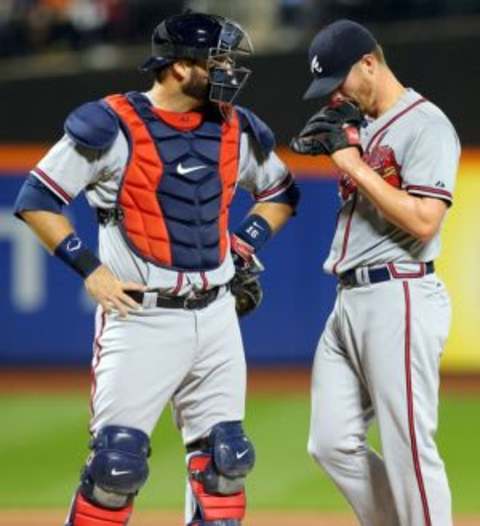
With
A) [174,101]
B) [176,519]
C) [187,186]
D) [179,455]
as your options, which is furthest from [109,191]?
[179,455]

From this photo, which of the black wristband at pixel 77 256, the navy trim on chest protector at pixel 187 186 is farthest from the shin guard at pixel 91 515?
the navy trim on chest protector at pixel 187 186

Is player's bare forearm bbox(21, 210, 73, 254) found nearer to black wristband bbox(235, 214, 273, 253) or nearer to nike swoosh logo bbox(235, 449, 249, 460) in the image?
Result: black wristband bbox(235, 214, 273, 253)

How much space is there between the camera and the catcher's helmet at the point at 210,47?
19.1 feet

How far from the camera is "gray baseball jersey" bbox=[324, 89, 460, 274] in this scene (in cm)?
577

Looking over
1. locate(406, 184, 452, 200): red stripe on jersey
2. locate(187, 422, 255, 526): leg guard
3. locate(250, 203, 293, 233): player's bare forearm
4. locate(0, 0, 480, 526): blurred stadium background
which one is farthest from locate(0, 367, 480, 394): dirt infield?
locate(406, 184, 452, 200): red stripe on jersey

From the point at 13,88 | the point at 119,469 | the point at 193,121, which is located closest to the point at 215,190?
the point at 193,121

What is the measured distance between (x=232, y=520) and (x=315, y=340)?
613 cm

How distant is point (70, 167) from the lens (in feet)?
19.0

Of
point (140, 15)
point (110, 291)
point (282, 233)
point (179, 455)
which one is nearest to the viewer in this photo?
point (110, 291)

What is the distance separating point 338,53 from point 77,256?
1.28 meters

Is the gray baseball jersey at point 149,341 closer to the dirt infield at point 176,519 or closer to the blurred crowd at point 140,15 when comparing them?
the dirt infield at point 176,519

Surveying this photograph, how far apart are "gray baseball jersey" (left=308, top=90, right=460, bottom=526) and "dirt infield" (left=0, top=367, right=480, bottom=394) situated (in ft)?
17.1

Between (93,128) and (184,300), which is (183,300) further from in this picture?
(93,128)

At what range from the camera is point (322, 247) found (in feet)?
39.7
